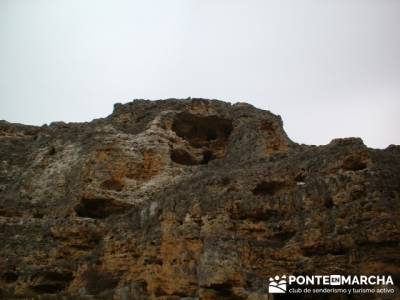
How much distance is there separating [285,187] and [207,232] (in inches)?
160

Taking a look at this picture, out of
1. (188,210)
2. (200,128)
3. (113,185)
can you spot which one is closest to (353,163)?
(188,210)

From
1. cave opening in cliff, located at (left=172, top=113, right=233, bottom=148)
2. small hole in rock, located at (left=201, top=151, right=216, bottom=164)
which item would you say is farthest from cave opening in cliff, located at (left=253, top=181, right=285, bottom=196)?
cave opening in cliff, located at (left=172, top=113, right=233, bottom=148)

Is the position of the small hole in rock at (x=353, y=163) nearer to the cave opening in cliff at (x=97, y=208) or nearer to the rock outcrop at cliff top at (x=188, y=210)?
the rock outcrop at cliff top at (x=188, y=210)

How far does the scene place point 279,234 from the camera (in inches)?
746

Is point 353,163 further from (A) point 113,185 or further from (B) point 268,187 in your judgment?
(A) point 113,185

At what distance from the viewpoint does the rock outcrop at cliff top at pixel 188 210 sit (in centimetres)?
1695

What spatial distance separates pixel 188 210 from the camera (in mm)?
20281

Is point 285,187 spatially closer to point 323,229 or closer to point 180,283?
point 323,229

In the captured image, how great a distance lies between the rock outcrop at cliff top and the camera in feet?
55.6

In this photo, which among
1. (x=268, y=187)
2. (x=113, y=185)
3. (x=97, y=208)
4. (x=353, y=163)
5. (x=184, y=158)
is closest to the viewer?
(x=353, y=163)

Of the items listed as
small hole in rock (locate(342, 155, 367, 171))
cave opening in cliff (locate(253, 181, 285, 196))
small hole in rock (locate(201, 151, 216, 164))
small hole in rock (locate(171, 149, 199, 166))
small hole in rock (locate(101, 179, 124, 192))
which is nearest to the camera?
small hole in rock (locate(342, 155, 367, 171))

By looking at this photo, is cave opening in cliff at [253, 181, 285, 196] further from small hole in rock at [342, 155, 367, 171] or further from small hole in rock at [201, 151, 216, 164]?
small hole in rock at [201, 151, 216, 164]

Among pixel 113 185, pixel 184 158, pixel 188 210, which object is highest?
pixel 184 158

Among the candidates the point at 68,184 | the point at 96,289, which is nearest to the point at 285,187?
the point at 96,289
